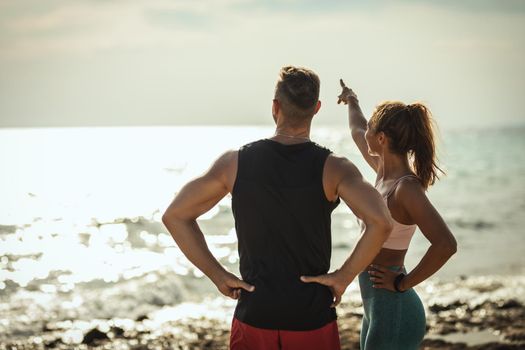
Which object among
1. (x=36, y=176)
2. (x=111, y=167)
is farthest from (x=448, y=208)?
(x=111, y=167)

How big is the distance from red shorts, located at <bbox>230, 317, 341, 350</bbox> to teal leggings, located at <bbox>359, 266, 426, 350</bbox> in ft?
1.37

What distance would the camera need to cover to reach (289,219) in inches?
129

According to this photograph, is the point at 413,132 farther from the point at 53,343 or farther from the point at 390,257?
the point at 53,343

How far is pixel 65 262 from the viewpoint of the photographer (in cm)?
2173

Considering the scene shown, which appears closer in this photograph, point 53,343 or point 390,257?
point 390,257

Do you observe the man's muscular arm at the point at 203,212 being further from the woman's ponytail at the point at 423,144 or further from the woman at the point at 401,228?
the woman's ponytail at the point at 423,144

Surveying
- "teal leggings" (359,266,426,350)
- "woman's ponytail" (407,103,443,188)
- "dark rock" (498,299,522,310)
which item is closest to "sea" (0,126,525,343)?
"woman's ponytail" (407,103,443,188)

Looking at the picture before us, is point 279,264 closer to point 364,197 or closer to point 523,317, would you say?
point 364,197

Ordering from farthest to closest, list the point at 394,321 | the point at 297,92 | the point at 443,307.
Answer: the point at 443,307, the point at 394,321, the point at 297,92

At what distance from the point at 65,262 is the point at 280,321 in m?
19.5

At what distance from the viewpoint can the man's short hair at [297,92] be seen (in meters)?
3.39

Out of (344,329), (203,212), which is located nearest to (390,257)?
(203,212)

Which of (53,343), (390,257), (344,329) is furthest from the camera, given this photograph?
(53,343)

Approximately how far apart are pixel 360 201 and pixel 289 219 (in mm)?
341
